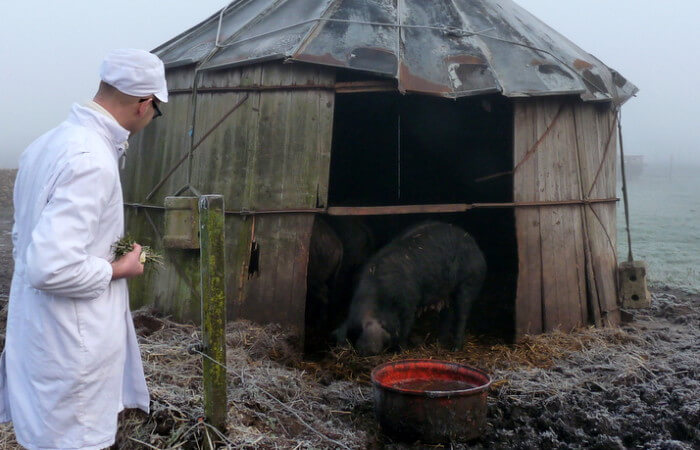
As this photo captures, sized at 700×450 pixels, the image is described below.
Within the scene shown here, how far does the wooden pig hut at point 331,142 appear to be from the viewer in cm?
711

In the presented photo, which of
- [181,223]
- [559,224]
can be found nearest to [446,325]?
[559,224]

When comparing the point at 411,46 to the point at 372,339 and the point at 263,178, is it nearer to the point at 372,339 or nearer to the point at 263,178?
the point at 263,178

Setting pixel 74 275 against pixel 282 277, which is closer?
pixel 74 275

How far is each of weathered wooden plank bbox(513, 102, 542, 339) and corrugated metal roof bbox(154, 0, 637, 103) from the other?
54 cm

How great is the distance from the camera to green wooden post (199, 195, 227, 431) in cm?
416

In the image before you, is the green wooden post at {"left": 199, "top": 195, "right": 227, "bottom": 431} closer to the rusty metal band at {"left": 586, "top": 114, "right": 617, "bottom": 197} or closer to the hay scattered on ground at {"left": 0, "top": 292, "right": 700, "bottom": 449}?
the hay scattered on ground at {"left": 0, "top": 292, "right": 700, "bottom": 449}

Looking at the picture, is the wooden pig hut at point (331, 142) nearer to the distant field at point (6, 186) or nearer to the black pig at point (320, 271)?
the black pig at point (320, 271)

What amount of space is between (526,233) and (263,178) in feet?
10.3

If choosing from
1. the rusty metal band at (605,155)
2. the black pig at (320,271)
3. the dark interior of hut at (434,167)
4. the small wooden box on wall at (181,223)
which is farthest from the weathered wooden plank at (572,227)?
Answer: the small wooden box on wall at (181,223)

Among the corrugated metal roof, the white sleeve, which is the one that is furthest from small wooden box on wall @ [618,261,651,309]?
the white sleeve

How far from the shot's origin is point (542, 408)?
5730 millimetres

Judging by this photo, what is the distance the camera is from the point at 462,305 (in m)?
8.14

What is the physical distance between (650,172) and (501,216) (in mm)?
64670

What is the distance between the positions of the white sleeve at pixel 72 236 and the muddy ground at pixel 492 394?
1.79 m
